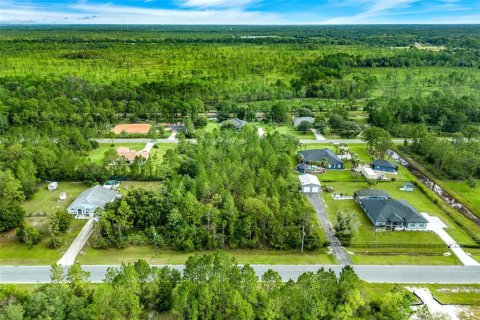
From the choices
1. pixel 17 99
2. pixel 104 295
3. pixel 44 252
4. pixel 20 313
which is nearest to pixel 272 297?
pixel 104 295

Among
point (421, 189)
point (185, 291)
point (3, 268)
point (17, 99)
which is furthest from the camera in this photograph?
point (17, 99)

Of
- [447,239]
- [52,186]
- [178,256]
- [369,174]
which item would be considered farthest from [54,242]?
[369,174]

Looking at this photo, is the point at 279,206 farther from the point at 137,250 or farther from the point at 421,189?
the point at 421,189

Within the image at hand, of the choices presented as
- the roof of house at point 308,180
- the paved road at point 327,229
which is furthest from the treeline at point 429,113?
the paved road at point 327,229

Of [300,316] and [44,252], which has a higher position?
[300,316]

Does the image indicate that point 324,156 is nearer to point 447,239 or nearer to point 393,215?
point 393,215

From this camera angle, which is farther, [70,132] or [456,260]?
[70,132]
